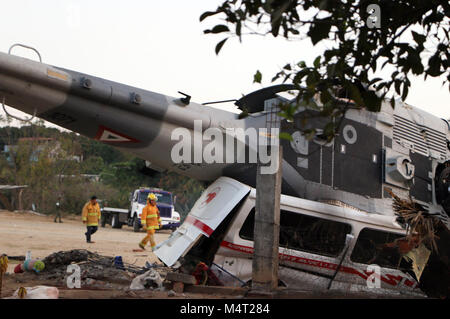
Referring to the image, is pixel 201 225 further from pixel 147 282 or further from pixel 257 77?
pixel 257 77

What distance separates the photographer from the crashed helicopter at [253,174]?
7176 millimetres

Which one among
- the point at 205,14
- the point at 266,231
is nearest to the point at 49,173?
the point at 266,231

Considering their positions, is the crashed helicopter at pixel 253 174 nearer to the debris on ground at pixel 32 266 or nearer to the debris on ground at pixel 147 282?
the debris on ground at pixel 147 282

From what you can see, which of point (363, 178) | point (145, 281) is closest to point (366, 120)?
point (363, 178)

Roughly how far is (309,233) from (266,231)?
1276 millimetres

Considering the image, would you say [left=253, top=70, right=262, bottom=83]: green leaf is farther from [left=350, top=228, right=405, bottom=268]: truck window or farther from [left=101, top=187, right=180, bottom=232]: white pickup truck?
[left=101, top=187, right=180, bottom=232]: white pickup truck

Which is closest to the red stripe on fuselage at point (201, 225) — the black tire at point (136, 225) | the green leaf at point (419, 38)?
the green leaf at point (419, 38)

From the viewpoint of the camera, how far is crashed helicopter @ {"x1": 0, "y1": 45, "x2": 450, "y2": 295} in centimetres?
718

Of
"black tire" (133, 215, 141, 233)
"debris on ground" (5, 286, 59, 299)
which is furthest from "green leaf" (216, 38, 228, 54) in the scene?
"black tire" (133, 215, 141, 233)

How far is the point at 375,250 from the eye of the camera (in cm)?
812

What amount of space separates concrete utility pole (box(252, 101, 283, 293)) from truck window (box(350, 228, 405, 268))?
6.27ft

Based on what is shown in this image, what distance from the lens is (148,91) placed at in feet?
25.7

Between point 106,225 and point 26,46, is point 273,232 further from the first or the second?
point 106,225

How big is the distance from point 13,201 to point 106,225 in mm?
9677
